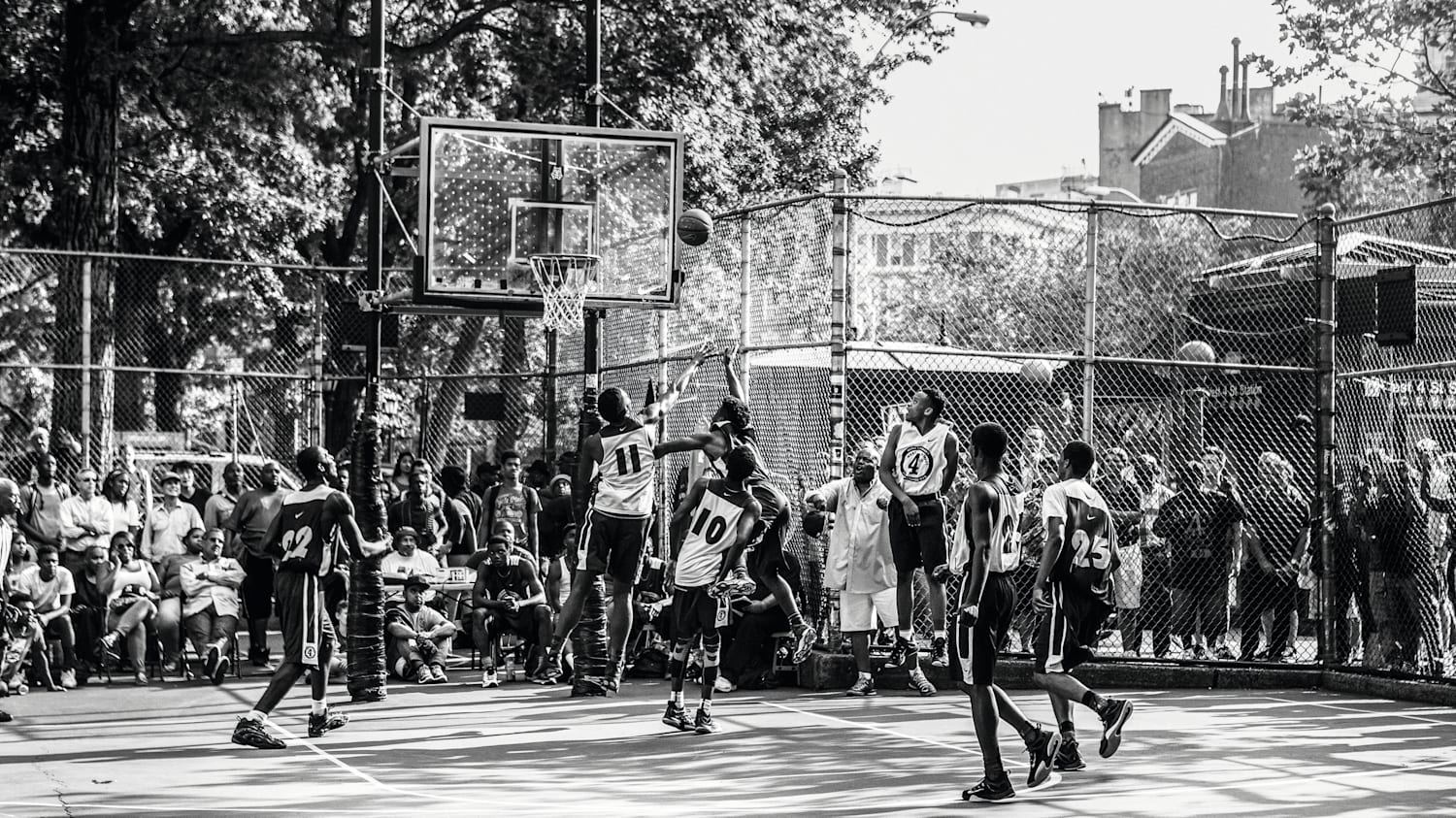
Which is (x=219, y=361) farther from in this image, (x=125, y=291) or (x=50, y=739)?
(x=50, y=739)

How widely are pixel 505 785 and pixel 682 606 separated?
230cm

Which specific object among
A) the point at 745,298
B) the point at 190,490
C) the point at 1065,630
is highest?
the point at 745,298

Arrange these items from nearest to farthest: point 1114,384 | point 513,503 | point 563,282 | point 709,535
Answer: point 709,535, point 563,282, point 513,503, point 1114,384

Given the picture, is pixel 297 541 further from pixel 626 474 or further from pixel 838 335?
pixel 838 335

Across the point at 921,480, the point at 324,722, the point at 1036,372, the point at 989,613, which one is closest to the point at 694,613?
the point at 324,722

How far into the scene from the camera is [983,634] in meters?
8.93

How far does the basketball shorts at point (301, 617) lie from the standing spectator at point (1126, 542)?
253 inches

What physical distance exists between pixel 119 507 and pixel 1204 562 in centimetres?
946

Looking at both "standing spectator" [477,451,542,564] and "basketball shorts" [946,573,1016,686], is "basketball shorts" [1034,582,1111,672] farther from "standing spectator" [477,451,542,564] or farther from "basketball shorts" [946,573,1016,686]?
"standing spectator" [477,451,542,564]

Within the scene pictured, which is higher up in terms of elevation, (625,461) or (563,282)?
(563,282)

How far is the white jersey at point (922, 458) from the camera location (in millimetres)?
13047

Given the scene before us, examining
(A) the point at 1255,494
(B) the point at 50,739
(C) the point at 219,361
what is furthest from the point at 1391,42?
(C) the point at 219,361

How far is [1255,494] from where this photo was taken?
15.6 metres

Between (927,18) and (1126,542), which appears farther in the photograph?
(927,18)
